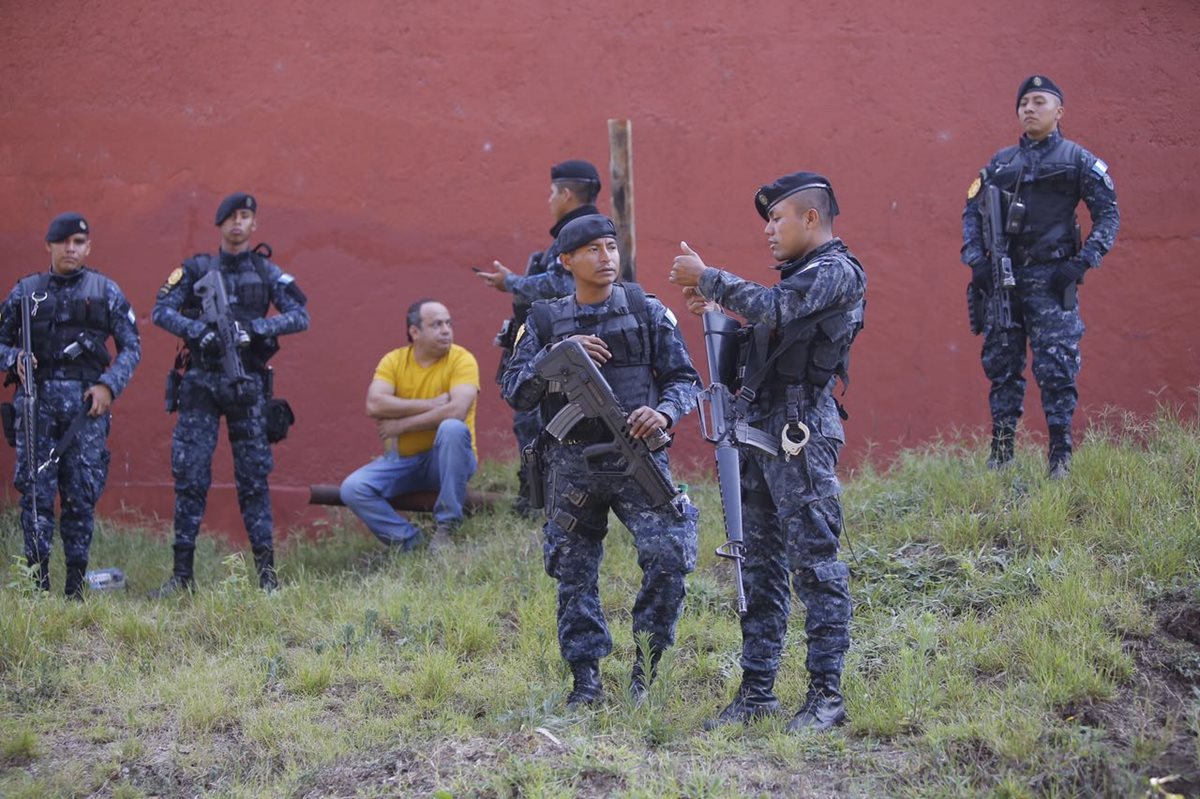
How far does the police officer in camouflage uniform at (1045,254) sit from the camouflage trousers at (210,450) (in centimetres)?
388

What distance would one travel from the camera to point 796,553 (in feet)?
15.1

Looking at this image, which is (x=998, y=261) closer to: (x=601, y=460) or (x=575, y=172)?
(x=575, y=172)

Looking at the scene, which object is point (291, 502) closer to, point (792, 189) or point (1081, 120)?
point (792, 189)

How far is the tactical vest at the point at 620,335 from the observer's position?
496 centimetres

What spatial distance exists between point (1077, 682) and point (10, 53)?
784 centimetres

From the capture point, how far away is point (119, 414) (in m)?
9.00

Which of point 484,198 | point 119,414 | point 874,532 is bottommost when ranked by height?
point 874,532

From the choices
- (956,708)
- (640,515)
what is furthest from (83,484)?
(956,708)

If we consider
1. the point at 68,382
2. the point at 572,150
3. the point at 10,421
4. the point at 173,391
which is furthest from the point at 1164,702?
the point at 10,421

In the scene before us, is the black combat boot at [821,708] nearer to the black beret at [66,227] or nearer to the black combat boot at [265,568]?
the black combat boot at [265,568]

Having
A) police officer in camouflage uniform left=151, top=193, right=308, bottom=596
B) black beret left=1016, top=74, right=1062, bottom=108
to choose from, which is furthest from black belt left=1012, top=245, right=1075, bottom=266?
police officer in camouflage uniform left=151, top=193, right=308, bottom=596

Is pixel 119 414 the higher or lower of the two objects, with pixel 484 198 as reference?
lower

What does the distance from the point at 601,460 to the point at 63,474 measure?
362 cm

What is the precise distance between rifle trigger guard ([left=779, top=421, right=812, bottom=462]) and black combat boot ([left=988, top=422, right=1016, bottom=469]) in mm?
2688
